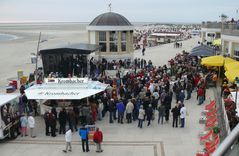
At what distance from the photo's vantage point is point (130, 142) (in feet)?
43.3

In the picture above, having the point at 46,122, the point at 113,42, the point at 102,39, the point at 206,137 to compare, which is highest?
the point at 102,39

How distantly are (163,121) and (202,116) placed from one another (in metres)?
1.99

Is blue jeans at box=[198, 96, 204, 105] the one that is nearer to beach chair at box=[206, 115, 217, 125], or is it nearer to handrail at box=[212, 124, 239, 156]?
beach chair at box=[206, 115, 217, 125]

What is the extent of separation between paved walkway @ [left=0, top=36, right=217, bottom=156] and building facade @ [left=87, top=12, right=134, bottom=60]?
1428cm

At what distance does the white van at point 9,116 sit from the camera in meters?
13.4

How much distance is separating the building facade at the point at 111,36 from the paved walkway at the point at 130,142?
14276mm

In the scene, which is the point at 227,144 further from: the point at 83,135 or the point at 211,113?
the point at 211,113

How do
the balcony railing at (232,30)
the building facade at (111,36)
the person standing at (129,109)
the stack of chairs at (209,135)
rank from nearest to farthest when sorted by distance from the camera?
the stack of chairs at (209,135), the person standing at (129,109), the balcony railing at (232,30), the building facade at (111,36)

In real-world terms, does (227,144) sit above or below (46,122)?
above

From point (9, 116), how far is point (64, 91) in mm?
2846

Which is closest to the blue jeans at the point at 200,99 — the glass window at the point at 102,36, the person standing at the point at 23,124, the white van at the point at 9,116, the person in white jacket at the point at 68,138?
the person in white jacket at the point at 68,138

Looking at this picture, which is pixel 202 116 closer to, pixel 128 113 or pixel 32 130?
pixel 128 113

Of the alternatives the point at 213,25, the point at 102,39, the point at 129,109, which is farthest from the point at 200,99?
the point at 213,25

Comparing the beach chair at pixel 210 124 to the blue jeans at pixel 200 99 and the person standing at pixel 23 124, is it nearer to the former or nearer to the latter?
the blue jeans at pixel 200 99
